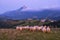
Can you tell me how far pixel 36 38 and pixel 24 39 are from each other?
4.25ft

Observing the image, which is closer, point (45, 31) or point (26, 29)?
point (45, 31)

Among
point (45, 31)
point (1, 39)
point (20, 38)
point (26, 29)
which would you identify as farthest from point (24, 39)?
point (26, 29)

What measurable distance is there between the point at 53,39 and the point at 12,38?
12.8ft

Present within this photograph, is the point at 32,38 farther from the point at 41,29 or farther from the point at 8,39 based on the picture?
the point at 41,29

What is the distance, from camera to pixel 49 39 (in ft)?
71.7

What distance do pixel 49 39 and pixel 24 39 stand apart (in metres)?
2.44

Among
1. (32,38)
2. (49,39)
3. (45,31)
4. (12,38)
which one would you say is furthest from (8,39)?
(45,31)

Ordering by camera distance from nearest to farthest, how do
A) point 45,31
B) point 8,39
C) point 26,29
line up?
point 8,39
point 45,31
point 26,29

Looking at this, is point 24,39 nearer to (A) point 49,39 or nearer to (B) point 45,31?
(A) point 49,39

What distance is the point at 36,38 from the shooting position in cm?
2180

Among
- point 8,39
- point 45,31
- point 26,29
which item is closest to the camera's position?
point 8,39

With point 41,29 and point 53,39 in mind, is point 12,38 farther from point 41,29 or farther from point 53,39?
point 41,29

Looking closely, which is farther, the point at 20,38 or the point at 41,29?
the point at 41,29

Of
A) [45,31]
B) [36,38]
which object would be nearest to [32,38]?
[36,38]
